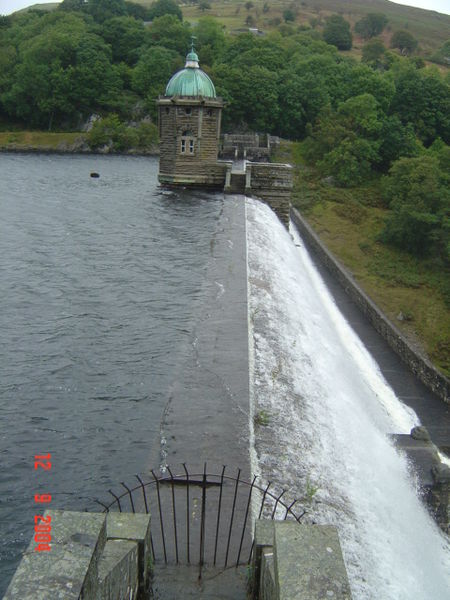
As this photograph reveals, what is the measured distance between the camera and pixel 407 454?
506 inches

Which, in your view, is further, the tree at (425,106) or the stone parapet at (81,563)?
the tree at (425,106)

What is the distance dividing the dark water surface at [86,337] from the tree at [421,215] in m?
16.0

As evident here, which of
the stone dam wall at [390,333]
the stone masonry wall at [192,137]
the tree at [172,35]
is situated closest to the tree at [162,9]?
the tree at [172,35]

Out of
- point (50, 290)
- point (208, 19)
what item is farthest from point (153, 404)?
point (208, 19)

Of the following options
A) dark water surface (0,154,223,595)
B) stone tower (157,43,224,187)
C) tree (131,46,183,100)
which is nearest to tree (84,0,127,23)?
tree (131,46,183,100)

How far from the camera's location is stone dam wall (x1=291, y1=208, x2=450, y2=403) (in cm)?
1940

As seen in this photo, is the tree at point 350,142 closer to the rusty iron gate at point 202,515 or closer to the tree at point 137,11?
the rusty iron gate at point 202,515

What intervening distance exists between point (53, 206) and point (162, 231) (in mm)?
8313

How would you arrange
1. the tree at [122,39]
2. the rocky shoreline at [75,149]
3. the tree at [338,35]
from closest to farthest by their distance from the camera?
the rocky shoreline at [75,149] → the tree at [122,39] → the tree at [338,35]

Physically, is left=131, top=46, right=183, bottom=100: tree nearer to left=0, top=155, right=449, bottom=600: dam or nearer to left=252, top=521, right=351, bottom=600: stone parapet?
left=0, top=155, right=449, bottom=600: dam

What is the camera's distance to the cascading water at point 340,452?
25.0ft

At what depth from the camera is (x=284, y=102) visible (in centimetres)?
7350

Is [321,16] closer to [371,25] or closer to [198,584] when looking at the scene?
[371,25]

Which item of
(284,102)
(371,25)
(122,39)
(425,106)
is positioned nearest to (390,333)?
(425,106)
